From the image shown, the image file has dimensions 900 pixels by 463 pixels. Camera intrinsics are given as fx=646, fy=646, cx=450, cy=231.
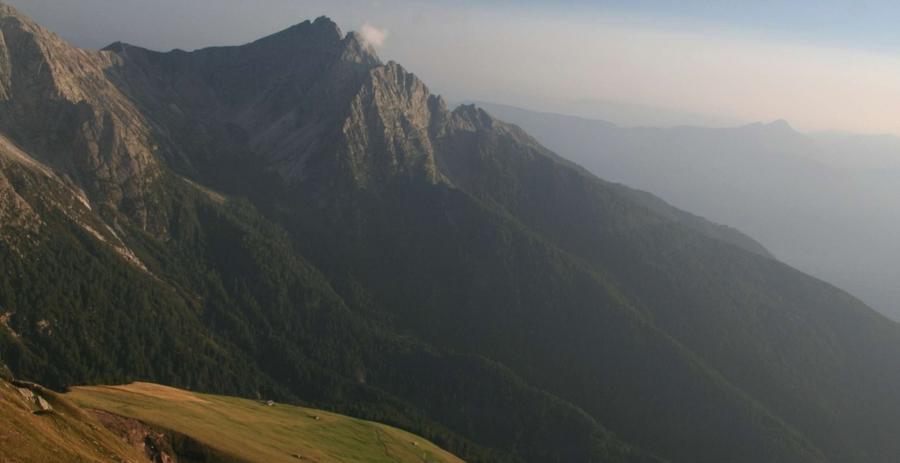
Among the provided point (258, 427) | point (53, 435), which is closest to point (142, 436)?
point (53, 435)

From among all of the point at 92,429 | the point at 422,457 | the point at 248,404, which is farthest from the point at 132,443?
the point at 422,457

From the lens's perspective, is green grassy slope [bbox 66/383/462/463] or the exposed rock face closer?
the exposed rock face

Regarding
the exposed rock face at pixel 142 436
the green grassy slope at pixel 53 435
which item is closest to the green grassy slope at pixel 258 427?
the exposed rock face at pixel 142 436

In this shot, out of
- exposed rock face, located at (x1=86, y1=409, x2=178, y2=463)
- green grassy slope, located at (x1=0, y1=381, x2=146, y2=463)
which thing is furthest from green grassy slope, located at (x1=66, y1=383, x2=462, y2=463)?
green grassy slope, located at (x1=0, y1=381, x2=146, y2=463)

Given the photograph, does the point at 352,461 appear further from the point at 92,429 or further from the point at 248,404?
the point at 92,429

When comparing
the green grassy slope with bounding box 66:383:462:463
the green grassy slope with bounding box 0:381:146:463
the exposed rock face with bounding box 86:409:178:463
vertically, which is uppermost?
the green grassy slope with bounding box 0:381:146:463

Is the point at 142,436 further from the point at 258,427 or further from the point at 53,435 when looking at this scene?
the point at 258,427

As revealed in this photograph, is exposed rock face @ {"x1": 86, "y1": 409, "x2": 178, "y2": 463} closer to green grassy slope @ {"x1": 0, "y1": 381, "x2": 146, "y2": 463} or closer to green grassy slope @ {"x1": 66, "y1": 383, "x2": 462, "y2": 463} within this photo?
green grassy slope @ {"x1": 66, "y1": 383, "x2": 462, "y2": 463}

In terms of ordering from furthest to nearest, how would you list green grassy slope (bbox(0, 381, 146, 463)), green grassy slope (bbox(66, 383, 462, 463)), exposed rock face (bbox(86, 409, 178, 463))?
1. green grassy slope (bbox(66, 383, 462, 463))
2. exposed rock face (bbox(86, 409, 178, 463))
3. green grassy slope (bbox(0, 381, 146, 463))

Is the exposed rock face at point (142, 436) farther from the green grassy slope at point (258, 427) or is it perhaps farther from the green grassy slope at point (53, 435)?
the green grassy slope at point (53, 435)
